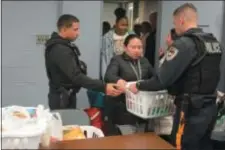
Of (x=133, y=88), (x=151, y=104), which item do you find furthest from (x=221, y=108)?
(x=133, y=88)

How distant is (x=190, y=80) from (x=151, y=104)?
0.39 meters

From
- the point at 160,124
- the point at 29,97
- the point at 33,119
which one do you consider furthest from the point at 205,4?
the point at 33,119

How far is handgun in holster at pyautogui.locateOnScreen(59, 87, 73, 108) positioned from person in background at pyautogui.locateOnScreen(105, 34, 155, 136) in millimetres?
385

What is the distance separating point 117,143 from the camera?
1.51 metres

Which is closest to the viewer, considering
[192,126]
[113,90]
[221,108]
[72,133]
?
[72,133]

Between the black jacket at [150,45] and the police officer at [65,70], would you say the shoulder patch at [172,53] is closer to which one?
the police officer at [65,70]

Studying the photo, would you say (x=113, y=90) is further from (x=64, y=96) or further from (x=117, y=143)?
(x=117, y=143)

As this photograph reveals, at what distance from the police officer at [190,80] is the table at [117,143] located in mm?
814

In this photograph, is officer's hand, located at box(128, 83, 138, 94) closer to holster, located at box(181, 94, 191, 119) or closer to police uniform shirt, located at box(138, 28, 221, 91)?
police uniform shirt, located at box(138, 28, 221, 91)

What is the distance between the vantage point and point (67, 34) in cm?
293

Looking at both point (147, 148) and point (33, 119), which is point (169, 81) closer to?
point (147, 148)

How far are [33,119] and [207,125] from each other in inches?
57.4

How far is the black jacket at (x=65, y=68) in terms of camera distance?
8.82 feet

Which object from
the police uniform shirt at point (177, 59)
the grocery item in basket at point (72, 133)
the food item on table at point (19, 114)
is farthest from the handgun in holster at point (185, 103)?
the food item on table at point (19, 114)
